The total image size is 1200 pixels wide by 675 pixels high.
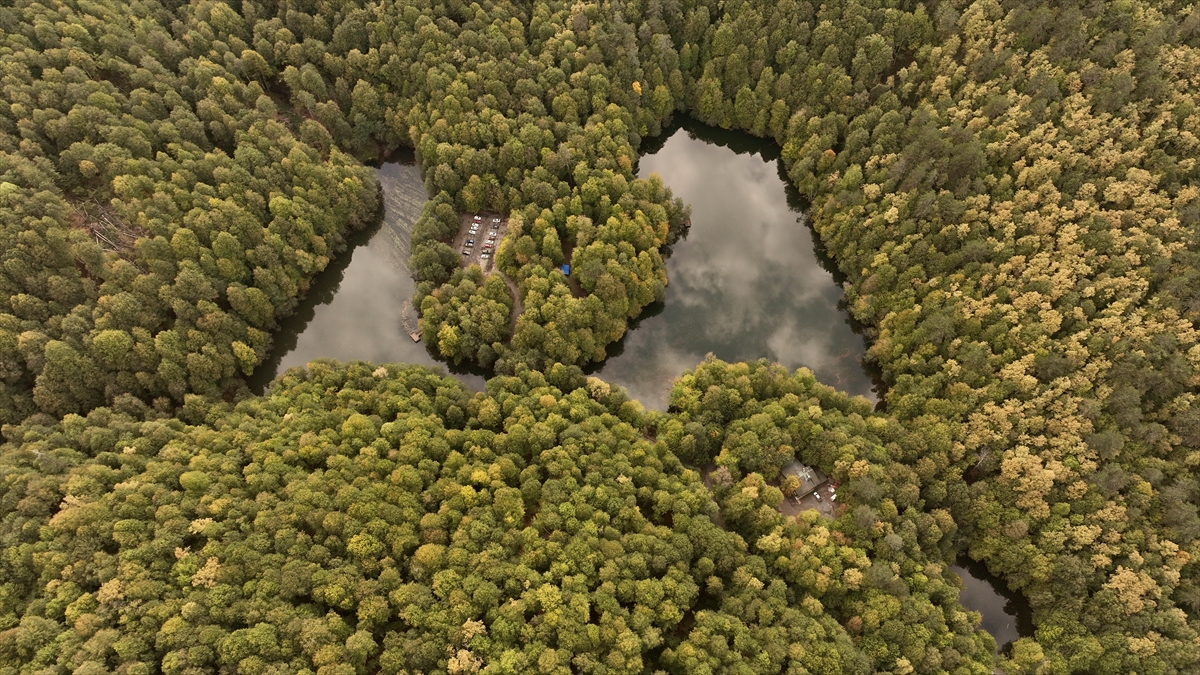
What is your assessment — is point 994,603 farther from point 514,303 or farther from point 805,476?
point 514,303

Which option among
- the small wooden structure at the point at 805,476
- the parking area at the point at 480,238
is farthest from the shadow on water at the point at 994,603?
the parking area at the point at 480,238

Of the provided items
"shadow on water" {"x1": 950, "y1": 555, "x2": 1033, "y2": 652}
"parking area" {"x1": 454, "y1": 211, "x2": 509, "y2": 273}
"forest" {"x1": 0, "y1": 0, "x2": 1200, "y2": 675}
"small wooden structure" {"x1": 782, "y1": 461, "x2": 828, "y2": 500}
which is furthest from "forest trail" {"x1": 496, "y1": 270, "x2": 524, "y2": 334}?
"shadow on water" {"x1": 950, "y1": 555, "x2": 1033, "y2": 652}

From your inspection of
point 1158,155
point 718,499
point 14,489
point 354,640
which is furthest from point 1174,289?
point 14,489

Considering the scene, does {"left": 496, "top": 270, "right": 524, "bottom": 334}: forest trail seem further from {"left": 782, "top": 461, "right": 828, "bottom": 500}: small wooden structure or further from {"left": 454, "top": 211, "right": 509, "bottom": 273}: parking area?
{"left": 782, "top": 461, "right": 828, "bottom": 500}: small wooden structure

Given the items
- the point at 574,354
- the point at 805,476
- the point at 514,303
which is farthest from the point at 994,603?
the point at 514,303

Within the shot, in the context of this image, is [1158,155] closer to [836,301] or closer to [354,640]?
[836,301]

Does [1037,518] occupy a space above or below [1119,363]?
below

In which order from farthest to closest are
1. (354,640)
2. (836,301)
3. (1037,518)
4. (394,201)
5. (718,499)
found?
(394,201), (836,301), (718,499), (1037,518), (354,640)
